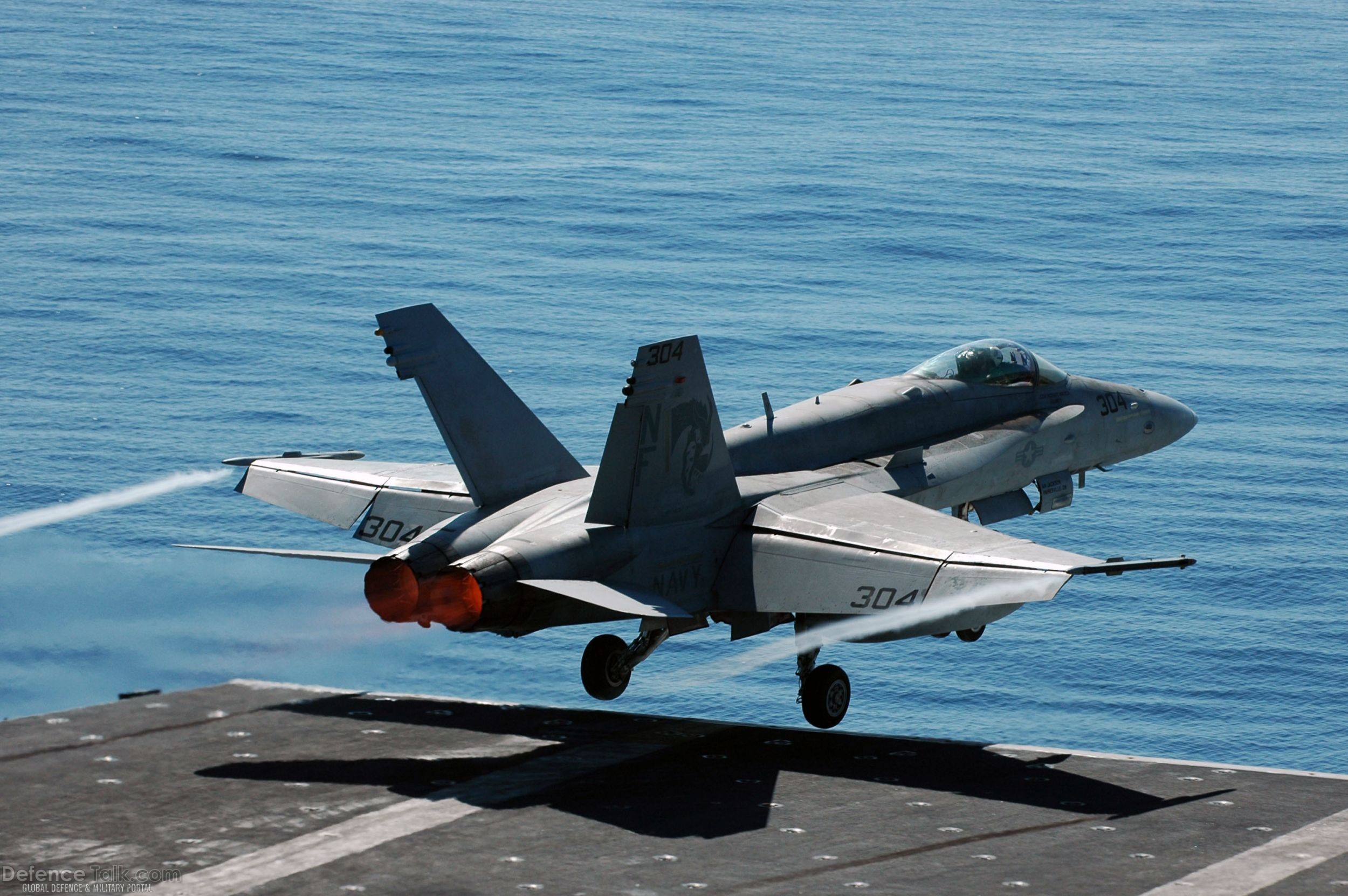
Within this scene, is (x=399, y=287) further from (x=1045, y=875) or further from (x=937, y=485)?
(x=1045, y=875)

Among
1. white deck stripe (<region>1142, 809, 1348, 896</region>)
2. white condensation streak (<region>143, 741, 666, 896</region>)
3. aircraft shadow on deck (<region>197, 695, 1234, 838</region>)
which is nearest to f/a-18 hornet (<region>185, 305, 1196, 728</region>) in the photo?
aircraft shadow on deck (<region>197, 695, 1234, 838</region>)

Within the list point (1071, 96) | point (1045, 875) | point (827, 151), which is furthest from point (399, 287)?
point (1045, 875)

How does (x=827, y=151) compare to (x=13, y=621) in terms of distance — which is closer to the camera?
(x=13, y=621)

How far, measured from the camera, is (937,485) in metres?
29.9

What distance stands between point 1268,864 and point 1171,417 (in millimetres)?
16261

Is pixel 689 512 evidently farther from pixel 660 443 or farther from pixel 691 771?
pixel 691 771

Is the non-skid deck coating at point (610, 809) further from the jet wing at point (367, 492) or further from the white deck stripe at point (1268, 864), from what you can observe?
the jet wing at point (367, 492)

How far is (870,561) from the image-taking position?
24.9 m

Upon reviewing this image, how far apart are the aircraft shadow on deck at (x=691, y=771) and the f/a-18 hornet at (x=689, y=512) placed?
0.98 metres

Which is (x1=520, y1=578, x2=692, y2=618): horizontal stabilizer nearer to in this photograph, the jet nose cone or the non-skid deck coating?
the non-skid deck coating

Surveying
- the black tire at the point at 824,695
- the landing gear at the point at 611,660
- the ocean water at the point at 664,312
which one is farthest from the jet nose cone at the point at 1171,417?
the ocean water at the point at 664,312

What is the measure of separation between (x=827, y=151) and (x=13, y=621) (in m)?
114

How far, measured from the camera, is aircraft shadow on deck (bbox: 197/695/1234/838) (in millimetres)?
21984

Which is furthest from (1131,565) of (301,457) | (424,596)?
(301,457)
